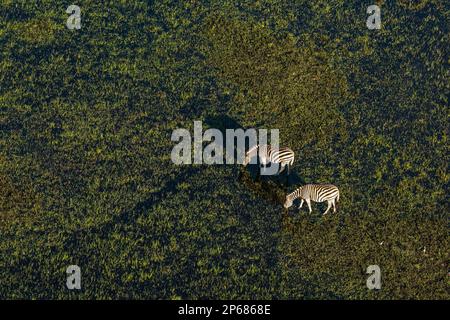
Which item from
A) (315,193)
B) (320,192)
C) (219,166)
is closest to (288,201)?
(315,193)

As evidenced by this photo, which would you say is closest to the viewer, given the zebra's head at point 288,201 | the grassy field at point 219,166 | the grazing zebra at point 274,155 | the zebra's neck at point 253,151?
the grassy field at point 219,166

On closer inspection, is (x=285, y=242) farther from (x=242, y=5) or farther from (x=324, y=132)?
(x=242, y=5)

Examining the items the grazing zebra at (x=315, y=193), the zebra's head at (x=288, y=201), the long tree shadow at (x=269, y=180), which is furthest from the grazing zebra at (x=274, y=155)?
the zebra's head at (x=288, y=201)

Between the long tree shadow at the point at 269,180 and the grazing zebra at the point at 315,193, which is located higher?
the long tree shadow at the point at 269,180

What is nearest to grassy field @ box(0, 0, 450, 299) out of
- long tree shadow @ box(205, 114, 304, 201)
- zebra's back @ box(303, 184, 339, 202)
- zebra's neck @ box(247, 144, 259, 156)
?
long tree shadow @ box(205, 114, 304, 201)

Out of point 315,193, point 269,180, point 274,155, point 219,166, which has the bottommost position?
point 315,193

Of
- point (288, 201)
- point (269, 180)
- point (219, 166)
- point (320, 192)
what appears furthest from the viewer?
point (219, 166)

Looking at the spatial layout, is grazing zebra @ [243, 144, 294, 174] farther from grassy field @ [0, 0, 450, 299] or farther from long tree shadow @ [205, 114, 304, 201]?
grassy field @ [0, 0, 450, 299]

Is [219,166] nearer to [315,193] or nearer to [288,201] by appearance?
[288,201]

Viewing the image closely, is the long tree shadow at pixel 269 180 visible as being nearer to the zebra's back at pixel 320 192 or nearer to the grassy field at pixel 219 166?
the grassy field at pixel 219 166
